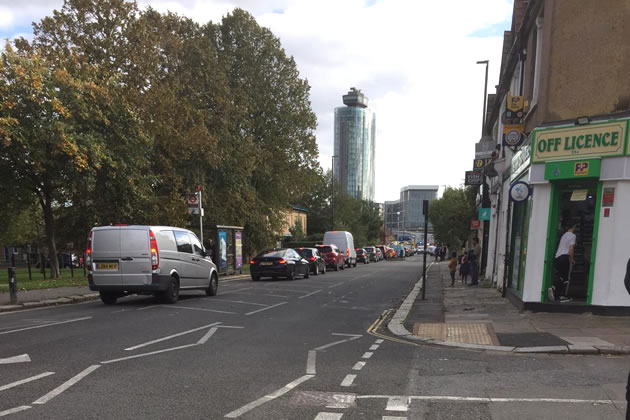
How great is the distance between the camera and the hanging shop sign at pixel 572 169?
10.3m

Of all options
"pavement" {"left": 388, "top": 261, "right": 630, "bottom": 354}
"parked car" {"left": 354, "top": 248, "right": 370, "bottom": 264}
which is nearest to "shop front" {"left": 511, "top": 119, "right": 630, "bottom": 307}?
"pavement" {"left": 388, "top": 261, "right": 630, "bottom": 354}

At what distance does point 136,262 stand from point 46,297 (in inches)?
132

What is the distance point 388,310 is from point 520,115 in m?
6.37

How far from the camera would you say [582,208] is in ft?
38.0

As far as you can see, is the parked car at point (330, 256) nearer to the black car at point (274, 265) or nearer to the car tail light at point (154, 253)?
the black car at point (274, 265)

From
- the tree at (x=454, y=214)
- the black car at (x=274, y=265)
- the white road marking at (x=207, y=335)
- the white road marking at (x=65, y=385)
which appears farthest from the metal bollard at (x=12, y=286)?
the tree at (x=454, y=214)

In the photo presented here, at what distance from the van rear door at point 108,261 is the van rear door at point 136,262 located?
0.47 ft

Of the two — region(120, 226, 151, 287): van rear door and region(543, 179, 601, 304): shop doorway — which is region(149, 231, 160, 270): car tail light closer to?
region(120, 226, 151, 287): van rear door

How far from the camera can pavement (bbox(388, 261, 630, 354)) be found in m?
7.77

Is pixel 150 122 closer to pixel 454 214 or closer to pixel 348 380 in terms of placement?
pixel 348 380

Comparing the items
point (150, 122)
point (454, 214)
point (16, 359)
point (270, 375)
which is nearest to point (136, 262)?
point (16, 359)

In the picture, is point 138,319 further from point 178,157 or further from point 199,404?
point 178,157

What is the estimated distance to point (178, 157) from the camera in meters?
26.5

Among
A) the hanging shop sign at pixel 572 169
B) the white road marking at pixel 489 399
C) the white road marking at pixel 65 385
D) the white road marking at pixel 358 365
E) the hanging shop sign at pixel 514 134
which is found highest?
the hanging shop sign at pixel 514 134
